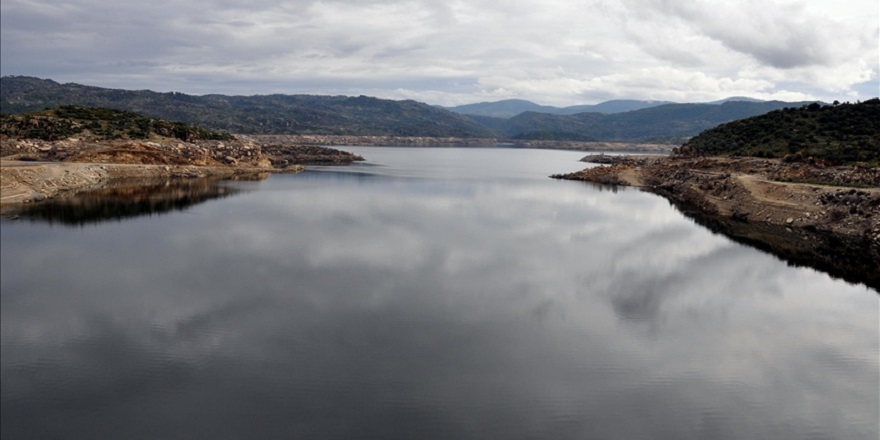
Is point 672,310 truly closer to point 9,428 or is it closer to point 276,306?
point 276,306

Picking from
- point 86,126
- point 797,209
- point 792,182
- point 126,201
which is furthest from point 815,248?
point 86,126

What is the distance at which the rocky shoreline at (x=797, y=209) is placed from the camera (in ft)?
100

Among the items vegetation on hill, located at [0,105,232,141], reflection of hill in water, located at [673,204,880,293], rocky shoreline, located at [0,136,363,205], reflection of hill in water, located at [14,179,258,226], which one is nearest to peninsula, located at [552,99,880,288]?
reflection of hill in water, located at [673,204,880,293]

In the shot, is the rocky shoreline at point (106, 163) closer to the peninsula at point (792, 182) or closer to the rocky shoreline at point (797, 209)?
the peninsula at point (792, 182)

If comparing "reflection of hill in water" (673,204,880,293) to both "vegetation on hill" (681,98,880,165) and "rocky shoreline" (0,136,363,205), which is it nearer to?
"vegetation on hill" (681,98,880,165)

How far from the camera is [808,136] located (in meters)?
58.7

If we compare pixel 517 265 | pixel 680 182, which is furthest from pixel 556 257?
pixel 680 182

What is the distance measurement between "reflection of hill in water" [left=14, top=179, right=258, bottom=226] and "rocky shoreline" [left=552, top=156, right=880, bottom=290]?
38.6 m

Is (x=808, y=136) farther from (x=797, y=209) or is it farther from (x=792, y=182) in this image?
(x=797, y=209)

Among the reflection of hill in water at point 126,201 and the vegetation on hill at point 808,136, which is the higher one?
the vegetation on hill at point 808,136

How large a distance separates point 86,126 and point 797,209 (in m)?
68.8

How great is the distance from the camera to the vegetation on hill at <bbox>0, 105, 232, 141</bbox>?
193ft

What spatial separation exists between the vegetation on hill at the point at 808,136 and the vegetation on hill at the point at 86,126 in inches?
2605

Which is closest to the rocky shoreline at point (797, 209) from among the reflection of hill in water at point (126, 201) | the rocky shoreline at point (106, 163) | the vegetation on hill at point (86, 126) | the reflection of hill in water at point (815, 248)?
the reflection of hill in water at point (815, 248)
